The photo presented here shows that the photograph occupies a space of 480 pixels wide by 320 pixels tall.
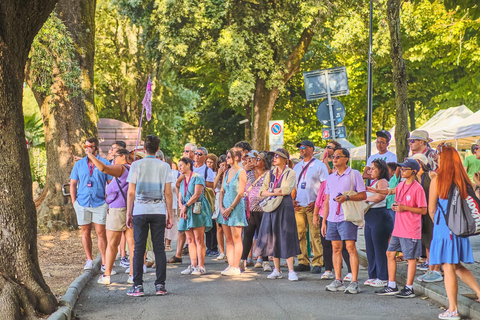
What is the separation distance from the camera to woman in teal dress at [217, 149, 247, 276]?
11.2 meters

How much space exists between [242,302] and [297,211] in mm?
3414

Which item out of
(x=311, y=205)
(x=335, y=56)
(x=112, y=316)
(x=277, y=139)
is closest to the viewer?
(x=112, y=316)

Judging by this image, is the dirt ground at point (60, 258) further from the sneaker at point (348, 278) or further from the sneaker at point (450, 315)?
the sneaker at point (450, 315)

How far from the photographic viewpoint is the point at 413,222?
9102 mm

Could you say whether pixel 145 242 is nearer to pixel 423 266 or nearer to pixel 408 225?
pixel 408 225

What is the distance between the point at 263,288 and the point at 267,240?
1207 millimetres

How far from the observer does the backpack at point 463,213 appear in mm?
7488

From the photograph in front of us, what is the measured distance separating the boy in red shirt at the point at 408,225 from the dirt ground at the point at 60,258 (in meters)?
4.22

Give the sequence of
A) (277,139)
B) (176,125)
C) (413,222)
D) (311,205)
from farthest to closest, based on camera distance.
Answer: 1. (176,125)
2. (277,139)
3. (311,205)
4. (413,222)

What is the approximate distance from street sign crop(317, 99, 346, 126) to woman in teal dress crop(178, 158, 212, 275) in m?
6.07

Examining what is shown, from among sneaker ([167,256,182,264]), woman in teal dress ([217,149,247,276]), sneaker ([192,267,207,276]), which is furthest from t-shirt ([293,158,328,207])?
sneaker ([167,256,182,264])

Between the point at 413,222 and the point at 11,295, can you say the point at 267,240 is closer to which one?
the point at 413,222

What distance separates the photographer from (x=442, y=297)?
8.58 m

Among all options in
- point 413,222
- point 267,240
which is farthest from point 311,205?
point 413,222
